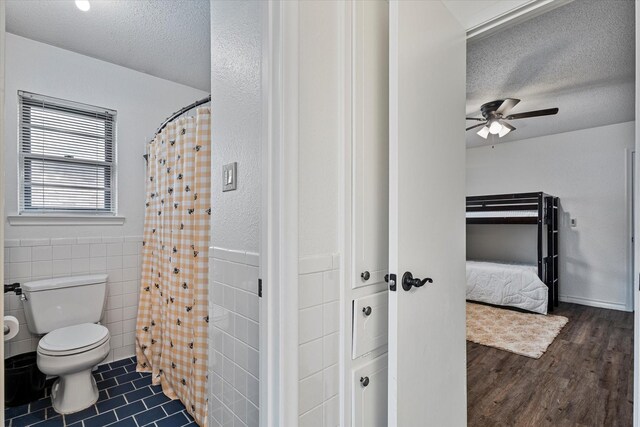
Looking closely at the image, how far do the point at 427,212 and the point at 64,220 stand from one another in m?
2.61

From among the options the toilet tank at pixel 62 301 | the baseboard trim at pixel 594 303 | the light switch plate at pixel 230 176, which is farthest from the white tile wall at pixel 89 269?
the baseboard trim at pixel 594 303

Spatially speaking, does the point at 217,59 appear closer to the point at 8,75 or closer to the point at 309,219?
the point at 309,219

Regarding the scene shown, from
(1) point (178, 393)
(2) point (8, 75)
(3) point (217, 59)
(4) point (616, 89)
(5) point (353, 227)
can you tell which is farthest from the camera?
(4) point (616, 89)

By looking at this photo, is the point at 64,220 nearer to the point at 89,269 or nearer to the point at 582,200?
the point at 89,269

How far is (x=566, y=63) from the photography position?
2588mm

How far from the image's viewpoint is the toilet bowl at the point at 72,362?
1.92m

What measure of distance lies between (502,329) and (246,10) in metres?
3.62

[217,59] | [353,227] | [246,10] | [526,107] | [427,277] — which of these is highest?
[526,107]

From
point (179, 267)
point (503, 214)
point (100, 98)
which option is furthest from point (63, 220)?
point (503, 214)

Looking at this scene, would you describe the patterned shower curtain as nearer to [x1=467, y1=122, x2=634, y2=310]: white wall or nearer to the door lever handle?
the door lever handle

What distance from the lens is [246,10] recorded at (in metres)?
1.33

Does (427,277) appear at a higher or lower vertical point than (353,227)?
lower

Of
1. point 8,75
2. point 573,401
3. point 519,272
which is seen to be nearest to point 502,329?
point 519,272

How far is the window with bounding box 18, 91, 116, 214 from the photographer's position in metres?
2.38
